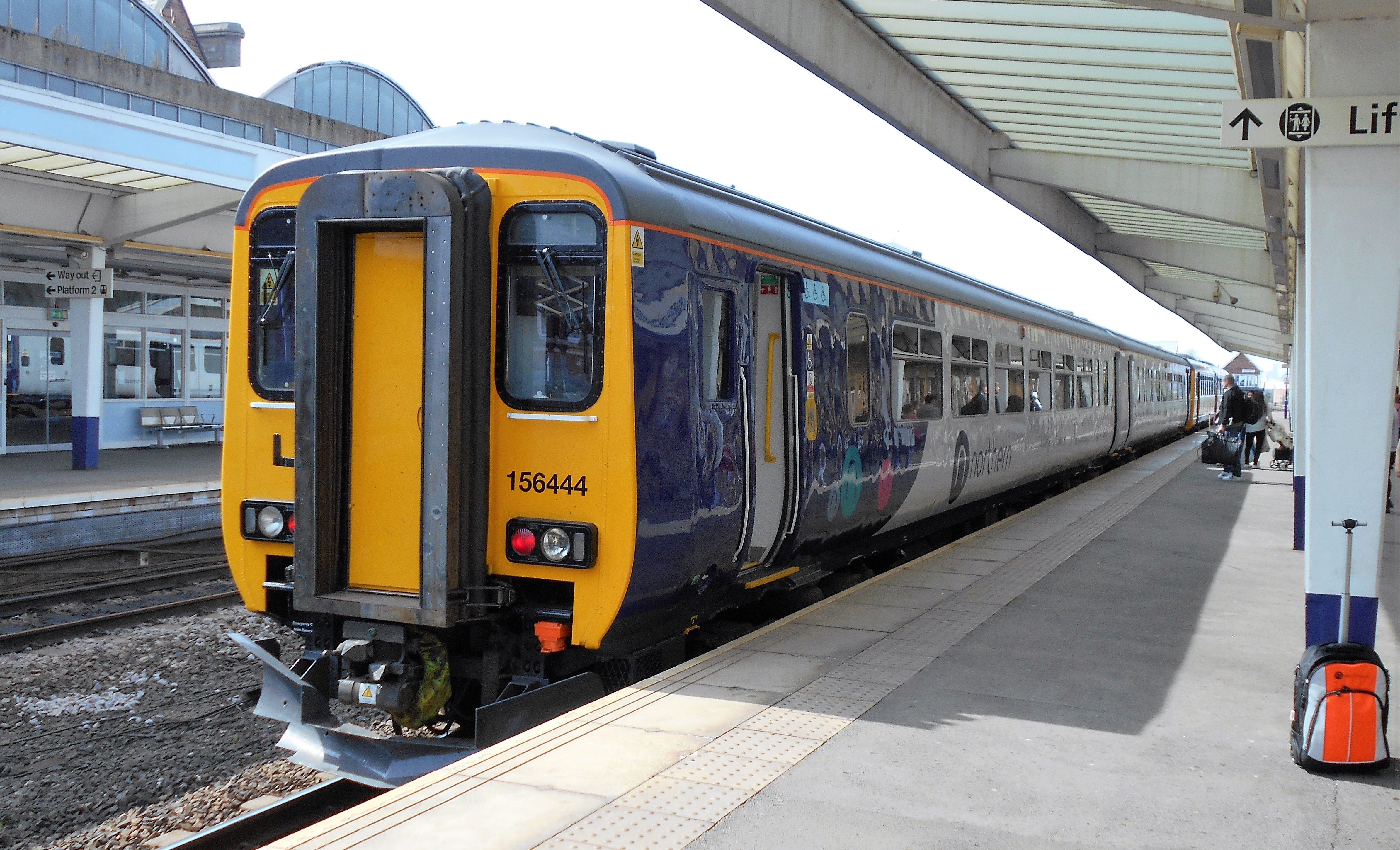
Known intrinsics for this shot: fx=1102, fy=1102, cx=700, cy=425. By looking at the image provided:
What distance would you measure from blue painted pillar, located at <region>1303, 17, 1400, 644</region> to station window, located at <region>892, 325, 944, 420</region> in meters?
4.21

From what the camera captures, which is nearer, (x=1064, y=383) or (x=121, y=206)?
(x=1064, y=383)

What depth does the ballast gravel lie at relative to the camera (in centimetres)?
554

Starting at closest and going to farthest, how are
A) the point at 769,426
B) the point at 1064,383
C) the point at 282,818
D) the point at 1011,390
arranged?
the point at 282,818, the point at 769,426, the point at 1011,390, the point at 1064,383

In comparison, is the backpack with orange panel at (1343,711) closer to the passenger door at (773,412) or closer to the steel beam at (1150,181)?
the passenger door at (773,412)

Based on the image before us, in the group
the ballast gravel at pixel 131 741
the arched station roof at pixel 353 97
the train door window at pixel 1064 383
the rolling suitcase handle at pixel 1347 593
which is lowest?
the ballast gravel at pixel 131 741

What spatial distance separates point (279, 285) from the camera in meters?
5.78

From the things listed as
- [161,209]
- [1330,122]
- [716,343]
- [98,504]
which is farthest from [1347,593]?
[161,209]

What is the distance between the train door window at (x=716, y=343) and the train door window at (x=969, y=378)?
4.72 m

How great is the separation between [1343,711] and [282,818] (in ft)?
15.3

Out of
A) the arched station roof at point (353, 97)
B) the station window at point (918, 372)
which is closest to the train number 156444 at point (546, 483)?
the station window at point (918, 372)

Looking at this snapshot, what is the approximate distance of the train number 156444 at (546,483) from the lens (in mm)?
5258

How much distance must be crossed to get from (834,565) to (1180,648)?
2464mm

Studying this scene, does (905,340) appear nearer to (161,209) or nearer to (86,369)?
(161,209)

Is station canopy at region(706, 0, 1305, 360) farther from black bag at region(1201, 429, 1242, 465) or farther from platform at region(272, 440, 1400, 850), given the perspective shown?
black bag at region(1201, 429, 1242, 465)
